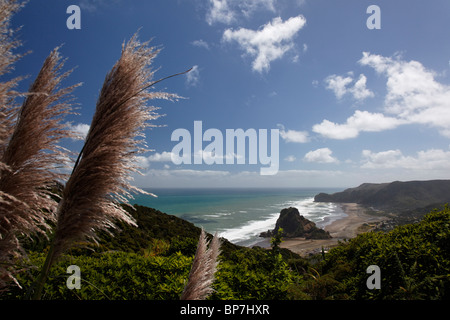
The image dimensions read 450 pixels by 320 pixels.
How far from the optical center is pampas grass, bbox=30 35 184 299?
1516mm

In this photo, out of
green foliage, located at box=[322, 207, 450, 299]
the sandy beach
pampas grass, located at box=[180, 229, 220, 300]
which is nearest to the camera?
pampas grass, located at box=[180, 229, 220, 300]

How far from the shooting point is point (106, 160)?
1.57 metres

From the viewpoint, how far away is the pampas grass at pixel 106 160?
152 cm

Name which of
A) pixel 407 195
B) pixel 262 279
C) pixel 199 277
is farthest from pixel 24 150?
pixel 407 195

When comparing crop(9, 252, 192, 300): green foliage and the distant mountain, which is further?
the distant mountain

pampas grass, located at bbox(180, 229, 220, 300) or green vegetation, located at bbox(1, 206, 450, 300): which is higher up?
pampas grass, located at bbox(180, 229, 220, 300)

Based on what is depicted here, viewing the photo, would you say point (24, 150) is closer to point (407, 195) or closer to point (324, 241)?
point (324, 241)

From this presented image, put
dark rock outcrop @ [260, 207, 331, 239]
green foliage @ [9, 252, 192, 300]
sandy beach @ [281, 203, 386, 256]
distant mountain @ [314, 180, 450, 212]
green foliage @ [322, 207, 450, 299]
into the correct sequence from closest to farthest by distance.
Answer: green foliage @ [9, 252, 192, 300] → green foliage @ [322, 207, 450, 299] → sandy beach @ [281, 203, 386, 256] → dark rock outcrop @ [260, 207, 331, 239] → distant mountain @ [314, 180, 450, 212]

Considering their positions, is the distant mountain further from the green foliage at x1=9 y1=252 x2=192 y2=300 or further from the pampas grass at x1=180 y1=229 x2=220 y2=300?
the pampas grass at x1=180 y1=229 x2=220 y2=300

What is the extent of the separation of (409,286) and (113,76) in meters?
4.52

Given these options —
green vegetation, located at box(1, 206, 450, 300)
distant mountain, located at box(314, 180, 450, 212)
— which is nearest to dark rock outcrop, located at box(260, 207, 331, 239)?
green vegetation, located at box(1, 206, 450, 300)

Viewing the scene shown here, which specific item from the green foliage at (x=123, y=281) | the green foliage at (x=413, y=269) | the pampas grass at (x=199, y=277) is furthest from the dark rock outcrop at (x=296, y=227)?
the pampas grass at (x=199, y=277)

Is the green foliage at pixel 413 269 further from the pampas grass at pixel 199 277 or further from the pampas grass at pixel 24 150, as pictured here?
the pampas grass at pixel 24 150

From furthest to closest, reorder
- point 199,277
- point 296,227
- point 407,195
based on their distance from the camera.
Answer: point 407,195 < point 296,227 < point 199,277
